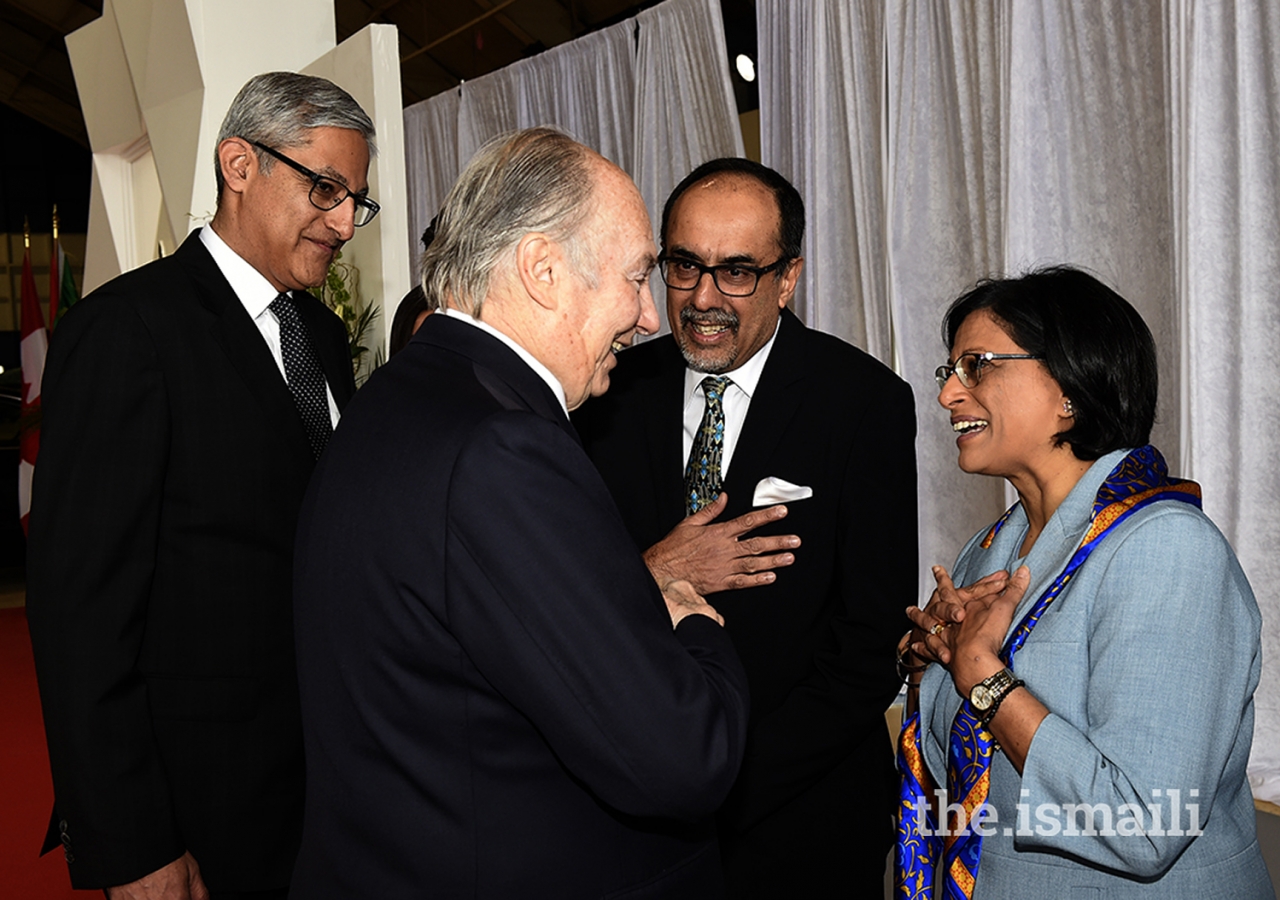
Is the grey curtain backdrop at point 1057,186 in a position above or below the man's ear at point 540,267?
above

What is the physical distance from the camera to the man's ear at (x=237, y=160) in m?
2.14

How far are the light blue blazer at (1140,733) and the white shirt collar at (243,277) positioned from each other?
1481mm

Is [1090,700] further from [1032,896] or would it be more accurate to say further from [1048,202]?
[1048,202]

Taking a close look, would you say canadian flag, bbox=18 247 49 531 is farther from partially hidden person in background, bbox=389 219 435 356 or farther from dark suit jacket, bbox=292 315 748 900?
dark suit jacket, bbox=292 315 748 900

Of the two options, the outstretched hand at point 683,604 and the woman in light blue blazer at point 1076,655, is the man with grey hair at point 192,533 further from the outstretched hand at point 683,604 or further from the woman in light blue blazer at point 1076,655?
the woman in light blue blazer at point 1076,655

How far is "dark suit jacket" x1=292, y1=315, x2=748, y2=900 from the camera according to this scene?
3.97 ft

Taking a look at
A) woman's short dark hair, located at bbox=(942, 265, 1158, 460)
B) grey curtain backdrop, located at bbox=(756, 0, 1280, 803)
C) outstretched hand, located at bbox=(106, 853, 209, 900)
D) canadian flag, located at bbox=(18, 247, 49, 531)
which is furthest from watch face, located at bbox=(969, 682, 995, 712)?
canadian flag, located at bbox=(18, 247, 49, 531)

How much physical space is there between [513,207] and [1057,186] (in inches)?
155

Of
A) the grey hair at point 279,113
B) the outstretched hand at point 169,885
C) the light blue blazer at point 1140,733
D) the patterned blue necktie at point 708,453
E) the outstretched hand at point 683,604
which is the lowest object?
the outstretched hand at point 169,885

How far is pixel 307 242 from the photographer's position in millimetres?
2166

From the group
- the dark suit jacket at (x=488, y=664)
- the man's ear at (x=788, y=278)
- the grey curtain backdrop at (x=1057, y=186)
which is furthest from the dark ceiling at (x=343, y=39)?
the dark suit jacket at (x=488, y=664)

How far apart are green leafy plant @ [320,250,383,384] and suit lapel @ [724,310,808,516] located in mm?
3229

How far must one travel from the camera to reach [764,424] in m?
2.20

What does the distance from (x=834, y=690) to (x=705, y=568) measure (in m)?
0.35
